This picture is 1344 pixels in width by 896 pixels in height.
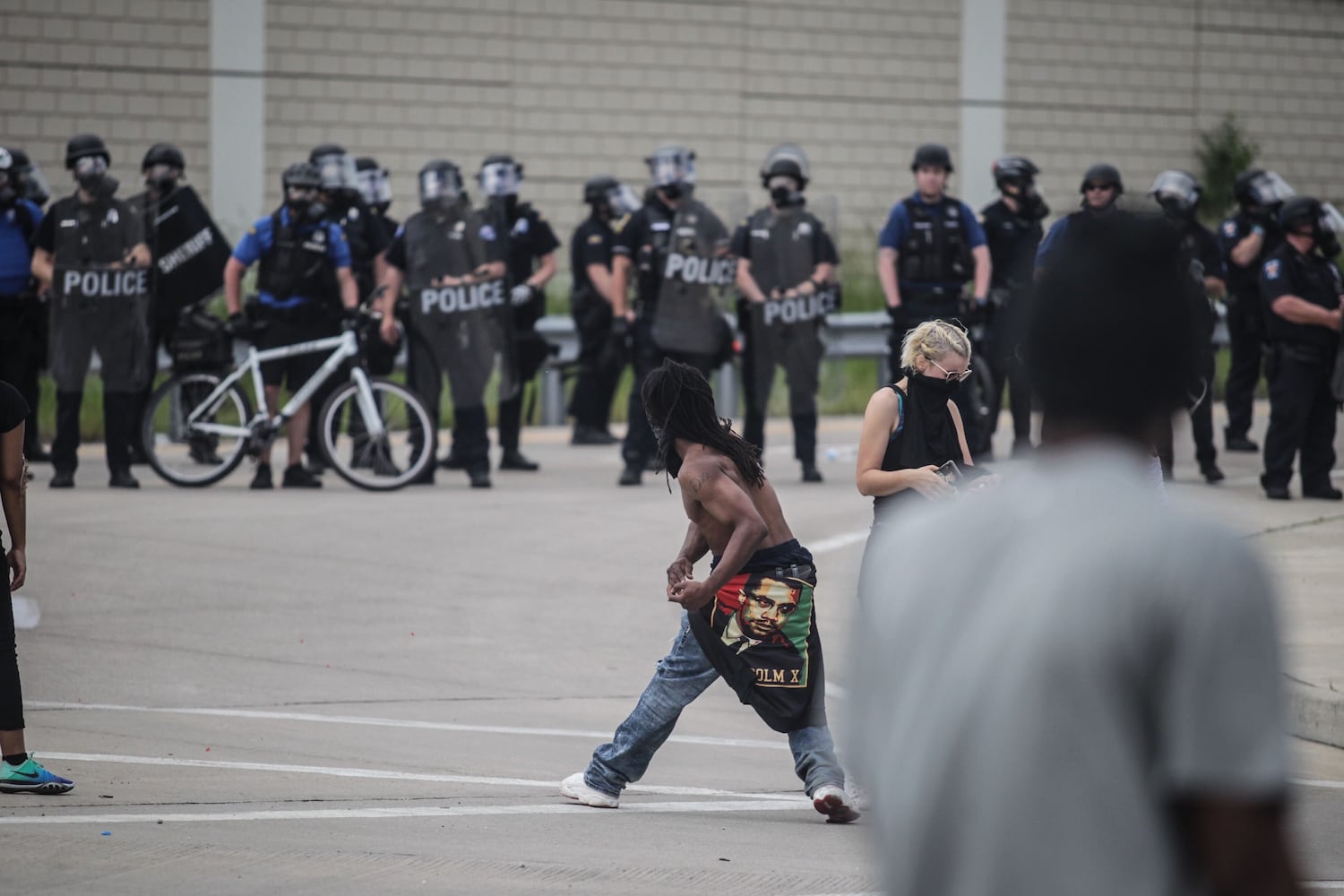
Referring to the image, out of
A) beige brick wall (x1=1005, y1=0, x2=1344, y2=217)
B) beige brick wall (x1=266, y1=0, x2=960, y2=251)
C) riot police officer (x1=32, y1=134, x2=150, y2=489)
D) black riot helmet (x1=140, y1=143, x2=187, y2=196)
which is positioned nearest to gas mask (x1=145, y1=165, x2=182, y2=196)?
black riot helmet (x1=140, y1=143, x2=187, y2=196)

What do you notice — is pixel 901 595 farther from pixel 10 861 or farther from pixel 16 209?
pixel 16 209

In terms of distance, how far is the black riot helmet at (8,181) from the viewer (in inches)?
509

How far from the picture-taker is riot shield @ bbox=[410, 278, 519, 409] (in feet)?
46.3

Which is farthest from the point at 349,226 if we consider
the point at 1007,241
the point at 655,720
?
the point at 655,720

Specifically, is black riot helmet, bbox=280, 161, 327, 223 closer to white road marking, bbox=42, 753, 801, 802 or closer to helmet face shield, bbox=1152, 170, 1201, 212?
helmet face shield, bbox=1152, 170, 1201, 212

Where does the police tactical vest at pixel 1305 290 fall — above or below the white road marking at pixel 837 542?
above

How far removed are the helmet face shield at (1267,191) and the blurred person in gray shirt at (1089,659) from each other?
13130mm

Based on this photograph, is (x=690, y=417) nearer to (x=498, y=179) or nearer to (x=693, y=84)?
(x=498, y=179)

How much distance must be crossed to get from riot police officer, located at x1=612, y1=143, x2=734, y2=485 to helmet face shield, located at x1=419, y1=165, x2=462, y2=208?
119 cm

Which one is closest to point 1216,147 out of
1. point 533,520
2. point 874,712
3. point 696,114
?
point 696,114

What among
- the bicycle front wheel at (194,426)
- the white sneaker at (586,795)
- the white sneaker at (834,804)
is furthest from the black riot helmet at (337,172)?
the white sneaker at (834,804)

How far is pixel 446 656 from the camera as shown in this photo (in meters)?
9.05

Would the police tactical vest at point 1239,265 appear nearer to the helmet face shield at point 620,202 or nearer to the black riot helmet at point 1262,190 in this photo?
the black riot helmet at point 1262,190

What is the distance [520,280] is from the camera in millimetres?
15078
